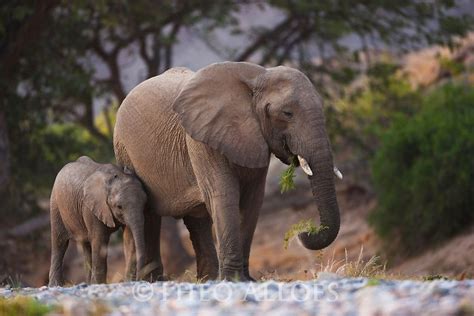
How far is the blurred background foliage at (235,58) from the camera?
2064 centimetres

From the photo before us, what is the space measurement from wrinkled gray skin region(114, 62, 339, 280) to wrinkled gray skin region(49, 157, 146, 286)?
31 centimetres

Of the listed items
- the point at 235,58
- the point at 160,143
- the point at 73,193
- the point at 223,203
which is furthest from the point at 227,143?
the point at 235,58

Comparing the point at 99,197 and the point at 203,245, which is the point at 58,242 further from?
the point at 203,245

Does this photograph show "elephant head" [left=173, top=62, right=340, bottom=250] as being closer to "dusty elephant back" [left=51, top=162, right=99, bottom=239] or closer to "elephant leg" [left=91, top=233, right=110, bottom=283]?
"elephant leg" [left=91, top=233, right=110, bottom=283]

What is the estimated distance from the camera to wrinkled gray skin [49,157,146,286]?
38.2ft

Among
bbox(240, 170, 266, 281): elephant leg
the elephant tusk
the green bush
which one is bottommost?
the green bush

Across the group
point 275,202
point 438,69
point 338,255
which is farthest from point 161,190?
point 438,69

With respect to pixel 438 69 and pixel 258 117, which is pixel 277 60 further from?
pixel 258 117

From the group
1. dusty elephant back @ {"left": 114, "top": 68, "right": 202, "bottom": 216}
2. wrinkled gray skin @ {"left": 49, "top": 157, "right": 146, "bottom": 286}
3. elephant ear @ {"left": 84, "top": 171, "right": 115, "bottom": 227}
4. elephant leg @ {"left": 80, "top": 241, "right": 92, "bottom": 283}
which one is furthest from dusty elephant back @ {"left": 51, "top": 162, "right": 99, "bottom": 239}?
dusty elephant back @ {"left": 114, "top": 68, "right": 202, "bottom": 216}

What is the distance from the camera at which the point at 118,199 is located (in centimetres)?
1166

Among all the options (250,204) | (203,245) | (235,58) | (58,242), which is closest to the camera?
(250,204)

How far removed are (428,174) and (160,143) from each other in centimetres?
1051

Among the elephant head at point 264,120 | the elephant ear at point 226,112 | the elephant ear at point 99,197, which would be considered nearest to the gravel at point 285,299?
the elephant head at point 264,120

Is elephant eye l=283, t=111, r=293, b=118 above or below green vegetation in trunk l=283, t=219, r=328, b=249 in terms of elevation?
above
